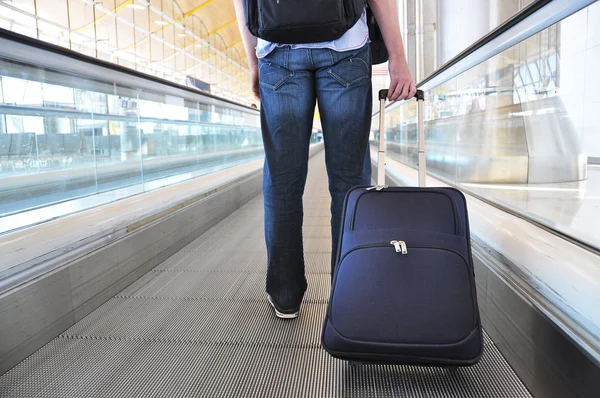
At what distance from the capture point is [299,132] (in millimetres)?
1810

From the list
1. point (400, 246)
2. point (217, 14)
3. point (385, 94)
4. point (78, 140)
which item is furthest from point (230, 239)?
point (217, 14)

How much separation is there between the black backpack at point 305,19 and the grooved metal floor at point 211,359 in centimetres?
111

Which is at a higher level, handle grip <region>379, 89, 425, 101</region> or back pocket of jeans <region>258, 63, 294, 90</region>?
back pocket of jeans <region>258, 63, 294, 90</region>

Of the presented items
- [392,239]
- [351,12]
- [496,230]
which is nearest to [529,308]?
[392,239]

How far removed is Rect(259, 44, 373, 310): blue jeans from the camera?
1729 millimetres

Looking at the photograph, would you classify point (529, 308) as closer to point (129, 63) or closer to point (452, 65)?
point (452, 65)

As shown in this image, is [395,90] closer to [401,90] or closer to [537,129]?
[401,90]

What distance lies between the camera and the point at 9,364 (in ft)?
5.02

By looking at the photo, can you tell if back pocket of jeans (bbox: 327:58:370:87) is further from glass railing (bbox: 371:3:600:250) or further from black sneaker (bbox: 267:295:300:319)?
black sneaker (bbox: 267:295:300:319)

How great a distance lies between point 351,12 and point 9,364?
65.3 inches

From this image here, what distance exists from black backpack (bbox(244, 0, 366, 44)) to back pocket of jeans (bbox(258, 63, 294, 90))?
0.13 m

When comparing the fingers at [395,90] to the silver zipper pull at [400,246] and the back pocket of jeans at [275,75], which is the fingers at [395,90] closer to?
the back pocket of jeans at [275,75]

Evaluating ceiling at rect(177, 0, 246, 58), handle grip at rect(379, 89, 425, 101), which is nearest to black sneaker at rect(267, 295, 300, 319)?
handle grip at rect(379, 89, 425, 101)

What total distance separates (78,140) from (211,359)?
6.38ft
